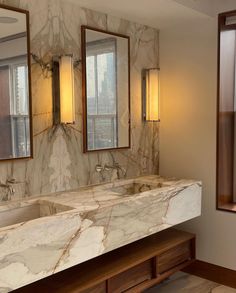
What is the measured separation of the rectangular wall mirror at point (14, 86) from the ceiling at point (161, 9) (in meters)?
0.52

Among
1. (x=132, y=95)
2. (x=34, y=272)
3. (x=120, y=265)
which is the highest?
(x=132, y=95)

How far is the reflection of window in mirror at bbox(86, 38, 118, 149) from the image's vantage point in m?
2.75

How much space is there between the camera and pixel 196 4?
283 cm

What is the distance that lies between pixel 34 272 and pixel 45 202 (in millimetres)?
558

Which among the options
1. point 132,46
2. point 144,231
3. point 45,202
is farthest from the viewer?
point 132,46

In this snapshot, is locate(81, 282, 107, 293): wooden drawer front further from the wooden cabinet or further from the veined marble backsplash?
the veined marble backsplash

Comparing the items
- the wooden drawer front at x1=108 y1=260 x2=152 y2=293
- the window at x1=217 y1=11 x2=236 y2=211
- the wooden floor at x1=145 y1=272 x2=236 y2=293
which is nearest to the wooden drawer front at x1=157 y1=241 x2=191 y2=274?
the wooden drawer front at x1=108 y1=260 x2=152 y2=293

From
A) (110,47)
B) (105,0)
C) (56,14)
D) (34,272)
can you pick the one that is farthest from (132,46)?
(34,272)

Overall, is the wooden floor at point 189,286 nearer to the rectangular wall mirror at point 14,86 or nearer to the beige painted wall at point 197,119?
the beige painted wall at point 197,119

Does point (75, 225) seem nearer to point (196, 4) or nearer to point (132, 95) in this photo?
point (132, 95)

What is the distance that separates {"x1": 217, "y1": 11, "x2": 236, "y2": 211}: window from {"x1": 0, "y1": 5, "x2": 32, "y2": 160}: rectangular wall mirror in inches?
62.9

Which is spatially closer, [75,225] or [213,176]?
[75,225]

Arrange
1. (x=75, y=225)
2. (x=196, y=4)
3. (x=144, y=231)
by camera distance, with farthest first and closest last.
Answer: (x=196, y=4) → (x=144, y=231) → (x=75, y=225)

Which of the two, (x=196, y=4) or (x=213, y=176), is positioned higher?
(x=196, y=4)
